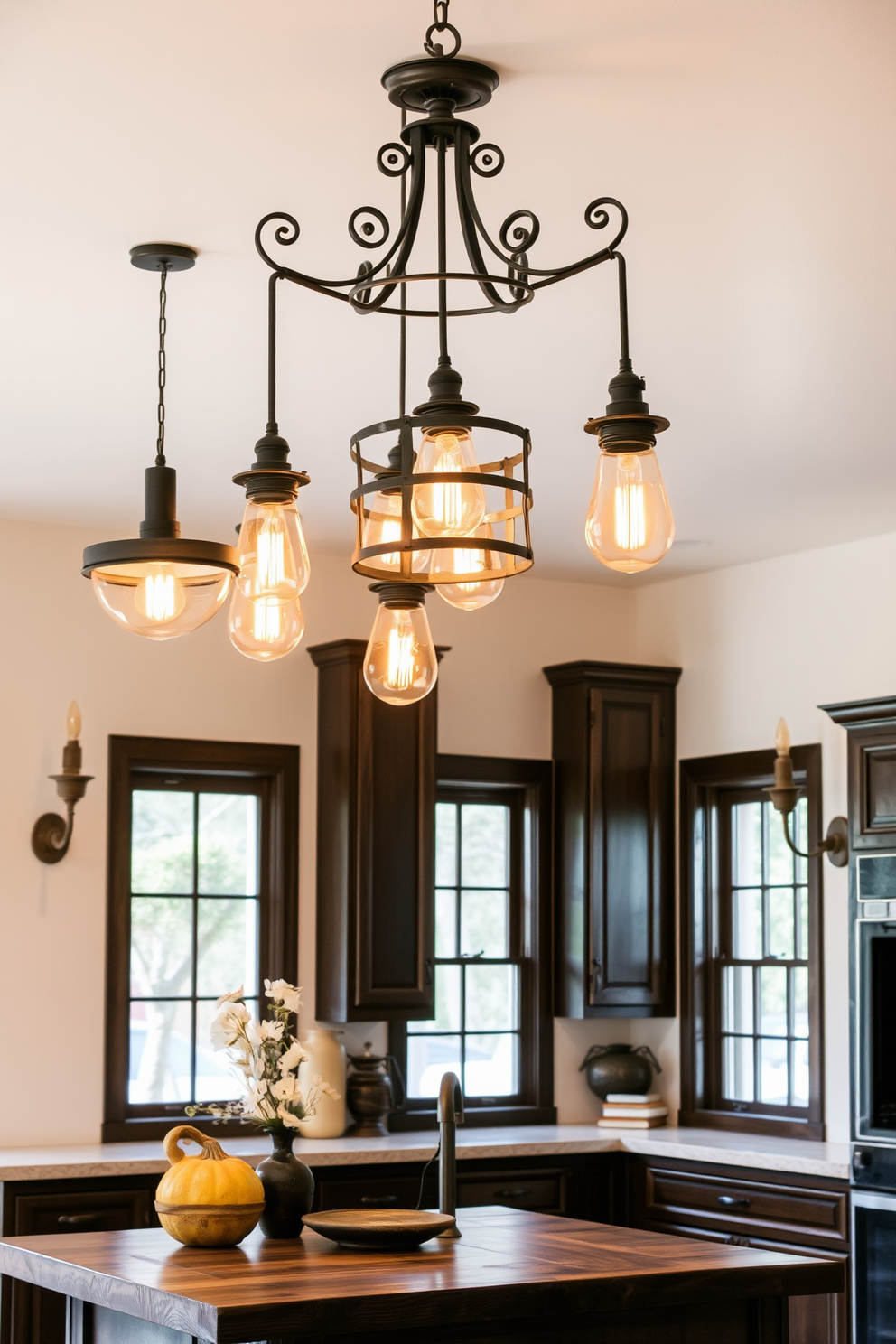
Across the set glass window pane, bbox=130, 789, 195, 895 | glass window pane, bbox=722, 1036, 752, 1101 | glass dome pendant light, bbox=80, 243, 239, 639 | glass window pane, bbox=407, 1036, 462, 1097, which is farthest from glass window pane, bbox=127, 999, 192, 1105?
glass dome pendant light, bbox=80, 243, 239, 639

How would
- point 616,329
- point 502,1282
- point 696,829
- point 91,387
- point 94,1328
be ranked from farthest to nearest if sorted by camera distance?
point 696,829 < point 91,387 < point 616,329 < point 94,1328 < point 502,1282

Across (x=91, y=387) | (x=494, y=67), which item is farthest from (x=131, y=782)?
(x=494, y=67)

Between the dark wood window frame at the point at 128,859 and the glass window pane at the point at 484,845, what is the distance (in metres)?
0.80

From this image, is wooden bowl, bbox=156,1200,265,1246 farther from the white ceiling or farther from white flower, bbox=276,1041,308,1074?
the white ceiling

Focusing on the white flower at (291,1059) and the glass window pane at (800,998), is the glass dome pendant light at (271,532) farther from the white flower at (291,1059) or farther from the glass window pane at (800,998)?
the glass window pane at (800,998)

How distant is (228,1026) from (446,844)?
117 inches

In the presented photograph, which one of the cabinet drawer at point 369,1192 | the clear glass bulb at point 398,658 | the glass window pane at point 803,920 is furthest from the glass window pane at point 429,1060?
the clear glass bulb at point 398,658

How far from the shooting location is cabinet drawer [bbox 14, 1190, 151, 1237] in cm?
514

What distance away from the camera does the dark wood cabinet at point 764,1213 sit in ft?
17.4

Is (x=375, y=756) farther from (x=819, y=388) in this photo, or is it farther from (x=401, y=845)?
(x=819, y=388)

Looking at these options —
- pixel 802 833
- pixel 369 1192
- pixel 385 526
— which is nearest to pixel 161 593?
pixel 385 526

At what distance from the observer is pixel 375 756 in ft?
20.3

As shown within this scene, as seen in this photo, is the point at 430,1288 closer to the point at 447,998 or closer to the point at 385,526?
the point at 385,526

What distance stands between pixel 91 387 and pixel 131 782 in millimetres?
2029
